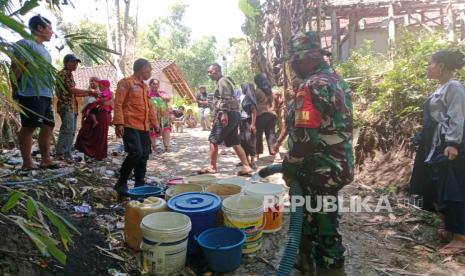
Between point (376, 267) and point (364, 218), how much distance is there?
1.20 m

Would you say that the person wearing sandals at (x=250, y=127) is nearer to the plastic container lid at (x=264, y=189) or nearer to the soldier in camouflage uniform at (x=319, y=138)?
the plastic container lid at (x=264, y=189)

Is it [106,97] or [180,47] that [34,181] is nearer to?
[106,97]

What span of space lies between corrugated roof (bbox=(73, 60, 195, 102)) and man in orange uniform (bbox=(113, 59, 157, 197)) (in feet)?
53.7

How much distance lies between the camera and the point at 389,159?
5.25m

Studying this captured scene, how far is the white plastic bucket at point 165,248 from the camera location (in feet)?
8.38

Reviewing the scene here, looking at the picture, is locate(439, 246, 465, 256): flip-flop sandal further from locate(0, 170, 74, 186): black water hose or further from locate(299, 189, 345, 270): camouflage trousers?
locate(0, 170, 74, 186): black water hose

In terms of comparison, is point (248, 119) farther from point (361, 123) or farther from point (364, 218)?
point (364, 218)

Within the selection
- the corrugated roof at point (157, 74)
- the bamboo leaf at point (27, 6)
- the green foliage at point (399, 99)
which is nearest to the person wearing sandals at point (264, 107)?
the green foliage at point (399, 99)

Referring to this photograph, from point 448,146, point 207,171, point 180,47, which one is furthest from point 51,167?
point 180,47

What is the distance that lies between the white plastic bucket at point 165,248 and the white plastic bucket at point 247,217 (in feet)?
1.36

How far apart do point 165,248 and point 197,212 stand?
0.44 meters

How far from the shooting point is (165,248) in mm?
2564

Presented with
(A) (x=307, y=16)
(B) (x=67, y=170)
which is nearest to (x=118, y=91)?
(B) (x=67, y=170)

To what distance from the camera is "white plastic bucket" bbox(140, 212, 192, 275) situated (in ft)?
8.38
